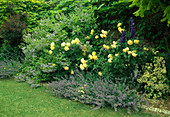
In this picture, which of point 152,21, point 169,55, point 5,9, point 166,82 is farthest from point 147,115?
point 5,9

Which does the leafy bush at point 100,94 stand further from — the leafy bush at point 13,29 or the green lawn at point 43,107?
the leafy bush at point 13,29

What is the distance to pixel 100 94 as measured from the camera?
10.1 feet

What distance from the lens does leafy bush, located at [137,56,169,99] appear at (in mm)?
3193

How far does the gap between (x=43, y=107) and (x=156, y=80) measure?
7.65 ft

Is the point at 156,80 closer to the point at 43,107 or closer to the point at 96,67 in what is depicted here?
the point at 96,67

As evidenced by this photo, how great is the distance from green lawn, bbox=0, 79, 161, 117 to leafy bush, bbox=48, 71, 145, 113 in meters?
0.12

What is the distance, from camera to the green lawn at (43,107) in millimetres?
2592

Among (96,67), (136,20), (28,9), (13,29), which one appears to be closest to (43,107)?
(96,67)

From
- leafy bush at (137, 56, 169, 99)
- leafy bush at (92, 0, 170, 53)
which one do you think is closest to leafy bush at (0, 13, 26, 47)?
leafy bush at (92, 0, 170, 53)

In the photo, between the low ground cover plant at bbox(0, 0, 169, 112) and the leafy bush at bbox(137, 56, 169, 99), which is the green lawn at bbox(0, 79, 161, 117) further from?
the leafy bush at bbox(137, 56, 169, 99)

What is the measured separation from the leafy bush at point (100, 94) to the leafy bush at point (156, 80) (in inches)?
15.9

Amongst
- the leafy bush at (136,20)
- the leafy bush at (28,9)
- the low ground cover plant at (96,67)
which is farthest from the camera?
the leafy bush at (28,9)

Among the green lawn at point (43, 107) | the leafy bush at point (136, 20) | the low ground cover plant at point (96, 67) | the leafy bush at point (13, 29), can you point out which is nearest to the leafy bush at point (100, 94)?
Answer: the low ground cover plant at point (96, 67)

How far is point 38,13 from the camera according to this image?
6.96m
